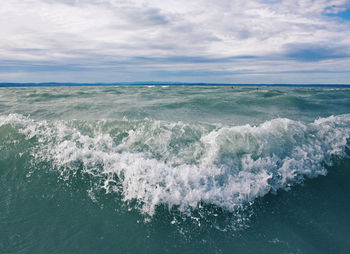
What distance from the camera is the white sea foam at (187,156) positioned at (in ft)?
15.8

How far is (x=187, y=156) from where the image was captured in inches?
236

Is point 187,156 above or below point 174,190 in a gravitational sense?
above

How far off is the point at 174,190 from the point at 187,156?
1.45 metres

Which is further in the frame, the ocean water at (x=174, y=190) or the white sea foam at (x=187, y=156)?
the white sea foam at (x=187, y=156)

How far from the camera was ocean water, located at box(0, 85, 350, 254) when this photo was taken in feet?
12.5

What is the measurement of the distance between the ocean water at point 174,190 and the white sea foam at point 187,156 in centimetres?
3

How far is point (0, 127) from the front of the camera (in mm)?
8117

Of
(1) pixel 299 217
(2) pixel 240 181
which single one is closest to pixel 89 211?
(2) pixel 240 181

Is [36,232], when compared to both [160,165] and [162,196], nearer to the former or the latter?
[162,196]

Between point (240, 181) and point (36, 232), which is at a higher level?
point (240, 181)

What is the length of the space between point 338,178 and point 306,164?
845 millimetres

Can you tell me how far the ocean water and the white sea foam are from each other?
0.03m

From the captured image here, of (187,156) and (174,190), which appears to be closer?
(174,190)

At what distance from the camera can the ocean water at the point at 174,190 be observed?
12.5 ft
